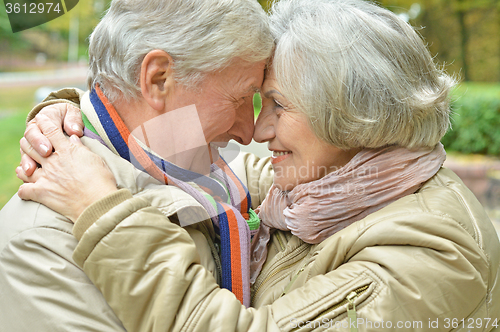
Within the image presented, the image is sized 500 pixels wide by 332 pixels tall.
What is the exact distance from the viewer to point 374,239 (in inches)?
63.7

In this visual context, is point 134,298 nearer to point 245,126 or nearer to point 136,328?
point 136,328

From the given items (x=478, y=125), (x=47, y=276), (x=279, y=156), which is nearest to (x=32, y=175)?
(x=47, y=276)

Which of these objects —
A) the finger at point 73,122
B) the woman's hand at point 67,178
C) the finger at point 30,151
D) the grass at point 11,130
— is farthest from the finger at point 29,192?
the grass at point 11,130

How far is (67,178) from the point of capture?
1.59m

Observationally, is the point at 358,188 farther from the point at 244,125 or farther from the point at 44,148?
the point at 44,148

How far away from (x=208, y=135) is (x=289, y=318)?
3.14 ft

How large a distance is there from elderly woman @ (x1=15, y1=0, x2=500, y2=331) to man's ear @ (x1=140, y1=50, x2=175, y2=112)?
418 mm

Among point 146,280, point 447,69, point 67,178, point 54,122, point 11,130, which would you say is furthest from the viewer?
point 11,130

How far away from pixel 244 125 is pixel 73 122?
835 mm

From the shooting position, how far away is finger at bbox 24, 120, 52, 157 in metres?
1.68

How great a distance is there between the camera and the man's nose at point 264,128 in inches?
83.7

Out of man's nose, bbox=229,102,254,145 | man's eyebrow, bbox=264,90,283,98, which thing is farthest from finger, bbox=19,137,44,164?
man's eyebrow, bbox=264,90,283,98

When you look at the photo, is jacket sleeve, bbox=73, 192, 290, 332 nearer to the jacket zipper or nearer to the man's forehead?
the jacket zipper

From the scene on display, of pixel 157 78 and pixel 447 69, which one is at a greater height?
pixel 157 78
